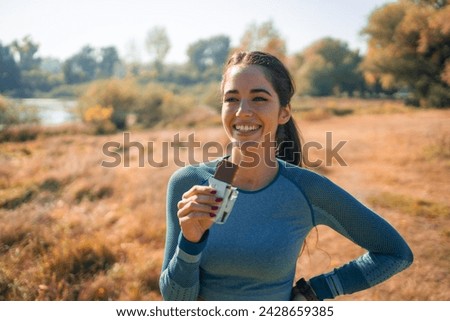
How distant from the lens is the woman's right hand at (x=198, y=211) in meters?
1.19

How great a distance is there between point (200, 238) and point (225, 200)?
0.63 ft

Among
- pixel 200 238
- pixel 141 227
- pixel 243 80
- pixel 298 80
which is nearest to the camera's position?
pixel 200 238

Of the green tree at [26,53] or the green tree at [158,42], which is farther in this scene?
the green tree at [158,42]

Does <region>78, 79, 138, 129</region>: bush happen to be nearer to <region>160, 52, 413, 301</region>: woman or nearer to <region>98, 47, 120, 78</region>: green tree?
<region>98, 47, 120, 78</region>: green tree

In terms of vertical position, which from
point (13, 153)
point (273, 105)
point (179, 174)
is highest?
point (273, 105)

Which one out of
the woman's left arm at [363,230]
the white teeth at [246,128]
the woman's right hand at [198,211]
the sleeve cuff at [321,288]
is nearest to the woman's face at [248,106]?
the white teeth at [246,128]

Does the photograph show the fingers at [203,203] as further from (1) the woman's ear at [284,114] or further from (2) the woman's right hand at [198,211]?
(1) the woman's ear at [284,114]

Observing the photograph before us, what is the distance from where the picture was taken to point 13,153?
41.9 ft

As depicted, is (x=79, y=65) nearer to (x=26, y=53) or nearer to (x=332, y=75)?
(x=26, y=53)

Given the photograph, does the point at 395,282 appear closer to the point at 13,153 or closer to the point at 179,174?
the point at 179,174

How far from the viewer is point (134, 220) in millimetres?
5914

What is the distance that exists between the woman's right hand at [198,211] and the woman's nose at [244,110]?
44 centimetres

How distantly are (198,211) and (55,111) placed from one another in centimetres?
2426
